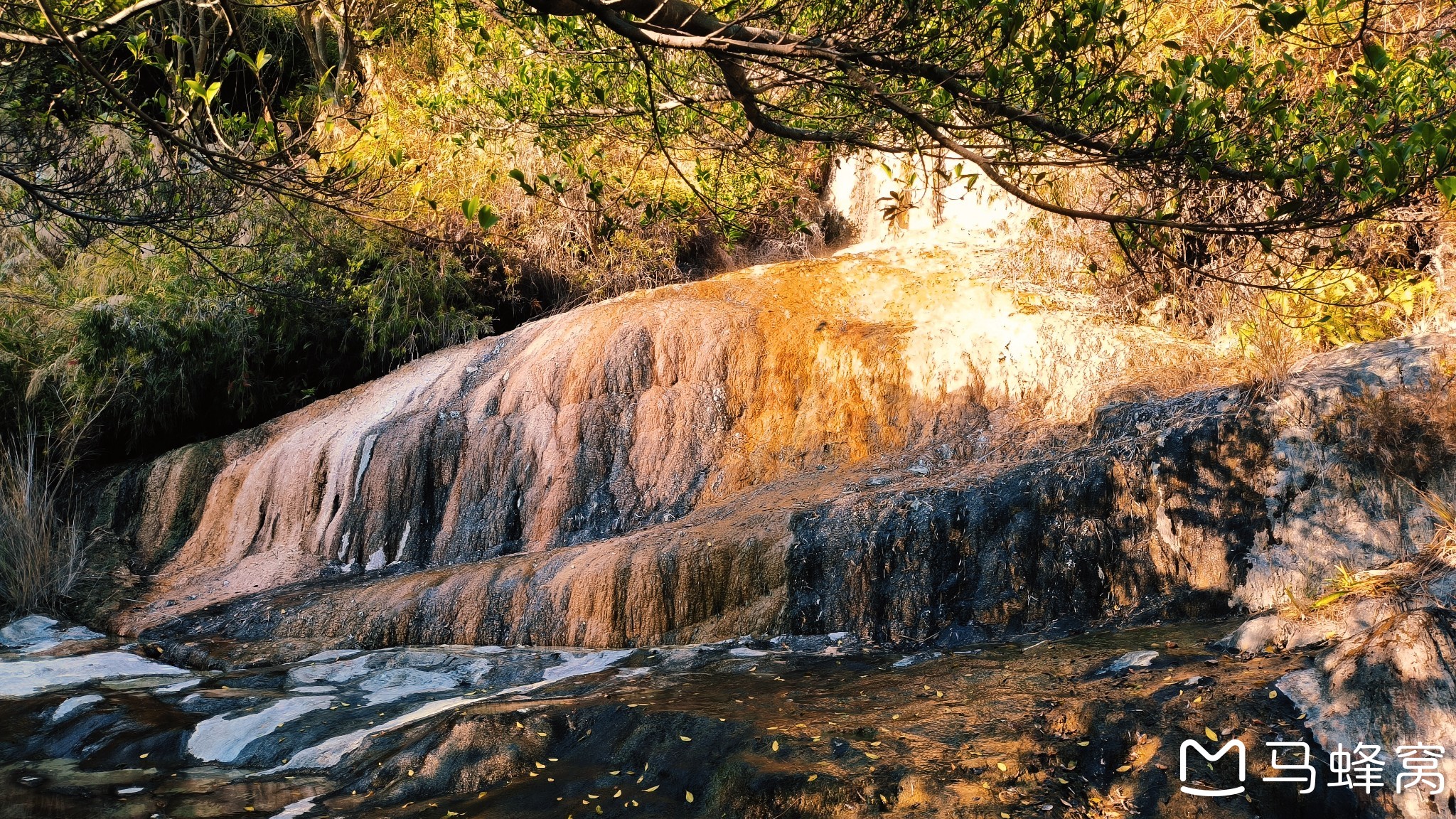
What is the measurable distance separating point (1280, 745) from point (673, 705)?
104 inches

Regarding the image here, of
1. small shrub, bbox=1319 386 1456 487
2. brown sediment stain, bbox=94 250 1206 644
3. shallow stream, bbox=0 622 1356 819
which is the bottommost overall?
shallow stream, bbox=0 622 1356 819

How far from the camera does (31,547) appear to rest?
30.4 ft

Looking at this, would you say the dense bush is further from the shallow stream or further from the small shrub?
the small shrub

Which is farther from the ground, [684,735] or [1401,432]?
[1401,432]

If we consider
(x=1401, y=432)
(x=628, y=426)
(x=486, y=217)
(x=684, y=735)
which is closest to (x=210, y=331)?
(x=628, y=426)

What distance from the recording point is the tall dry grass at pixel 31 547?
9.23 m

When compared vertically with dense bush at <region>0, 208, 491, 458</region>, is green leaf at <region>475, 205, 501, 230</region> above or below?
below

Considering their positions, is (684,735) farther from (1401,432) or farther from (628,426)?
(628,426)

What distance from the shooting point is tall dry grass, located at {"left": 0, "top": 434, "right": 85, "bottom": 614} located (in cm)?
923

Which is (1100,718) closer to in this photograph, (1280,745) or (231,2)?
(1280,745)

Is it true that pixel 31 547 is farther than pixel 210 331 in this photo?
No

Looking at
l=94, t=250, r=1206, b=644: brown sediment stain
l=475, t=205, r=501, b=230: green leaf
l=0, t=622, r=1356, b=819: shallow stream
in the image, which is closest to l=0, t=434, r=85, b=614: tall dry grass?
l=94, t=250, r=1206, b=644: brown sediment stain

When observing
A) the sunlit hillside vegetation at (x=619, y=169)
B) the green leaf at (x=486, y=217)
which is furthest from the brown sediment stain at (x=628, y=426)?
the green leaf at (x=486, y=217)

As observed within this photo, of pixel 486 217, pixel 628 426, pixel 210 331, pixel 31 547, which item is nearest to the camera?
pixel 486 217
